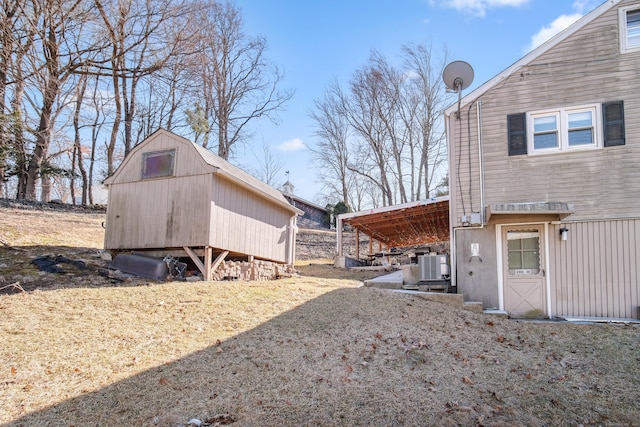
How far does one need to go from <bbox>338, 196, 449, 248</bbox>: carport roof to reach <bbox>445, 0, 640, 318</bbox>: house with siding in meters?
4.05

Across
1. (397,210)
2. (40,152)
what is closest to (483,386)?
(397,210)

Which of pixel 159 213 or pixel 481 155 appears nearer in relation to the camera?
pixel 481 155

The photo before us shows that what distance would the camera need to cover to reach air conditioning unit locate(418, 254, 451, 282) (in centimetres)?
977

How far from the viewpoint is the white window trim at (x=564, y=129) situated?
8828mm

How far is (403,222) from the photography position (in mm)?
17656

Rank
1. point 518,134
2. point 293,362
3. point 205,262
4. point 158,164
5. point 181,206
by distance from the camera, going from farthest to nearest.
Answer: point 158,164
point 181,206
point 205,262
point 518,134
point 293,362

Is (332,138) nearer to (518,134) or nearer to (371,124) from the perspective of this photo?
(371,124)

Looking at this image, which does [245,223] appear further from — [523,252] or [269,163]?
[269,163]

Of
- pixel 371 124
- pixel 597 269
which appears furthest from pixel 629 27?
pixel 371 124

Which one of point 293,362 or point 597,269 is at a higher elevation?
point 597,269

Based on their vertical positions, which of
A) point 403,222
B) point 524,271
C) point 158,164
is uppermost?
point 158,164

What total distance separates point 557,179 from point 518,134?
1.20m

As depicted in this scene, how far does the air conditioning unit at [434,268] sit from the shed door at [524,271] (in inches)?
47.6

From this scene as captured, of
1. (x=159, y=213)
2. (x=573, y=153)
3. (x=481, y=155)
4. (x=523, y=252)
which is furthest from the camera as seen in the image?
(x=159, y=213)
